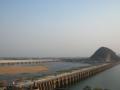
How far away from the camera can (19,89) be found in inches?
1465

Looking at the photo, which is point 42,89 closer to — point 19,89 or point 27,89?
point 27,89

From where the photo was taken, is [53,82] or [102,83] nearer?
[53,82]

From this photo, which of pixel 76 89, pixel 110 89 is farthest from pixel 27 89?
pixel 110 89

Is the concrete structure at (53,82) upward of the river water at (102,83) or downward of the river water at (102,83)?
upward

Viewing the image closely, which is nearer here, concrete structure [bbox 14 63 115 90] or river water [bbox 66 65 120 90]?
concrete structure [bbox 14 63 115 90]

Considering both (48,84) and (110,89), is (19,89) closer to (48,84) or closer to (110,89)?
(48,84)

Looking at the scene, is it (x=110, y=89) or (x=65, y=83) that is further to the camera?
(x=65, y=83)

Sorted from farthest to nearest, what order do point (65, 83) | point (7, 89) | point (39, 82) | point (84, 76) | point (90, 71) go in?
point (90, 71)
point (84, 76)
point (65, 83)
point (39, 82)
point (7, 89)

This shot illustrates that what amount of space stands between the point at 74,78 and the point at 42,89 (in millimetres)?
23977

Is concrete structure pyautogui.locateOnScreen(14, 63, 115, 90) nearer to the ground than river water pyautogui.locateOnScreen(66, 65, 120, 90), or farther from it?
farther from it

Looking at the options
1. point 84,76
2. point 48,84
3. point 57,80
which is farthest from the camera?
point 84,76

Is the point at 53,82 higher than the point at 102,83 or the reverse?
higher

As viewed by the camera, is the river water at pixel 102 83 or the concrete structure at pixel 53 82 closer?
the concrete structure at pixel 53 82

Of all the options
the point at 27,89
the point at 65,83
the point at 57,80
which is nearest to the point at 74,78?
the point at 65,83
